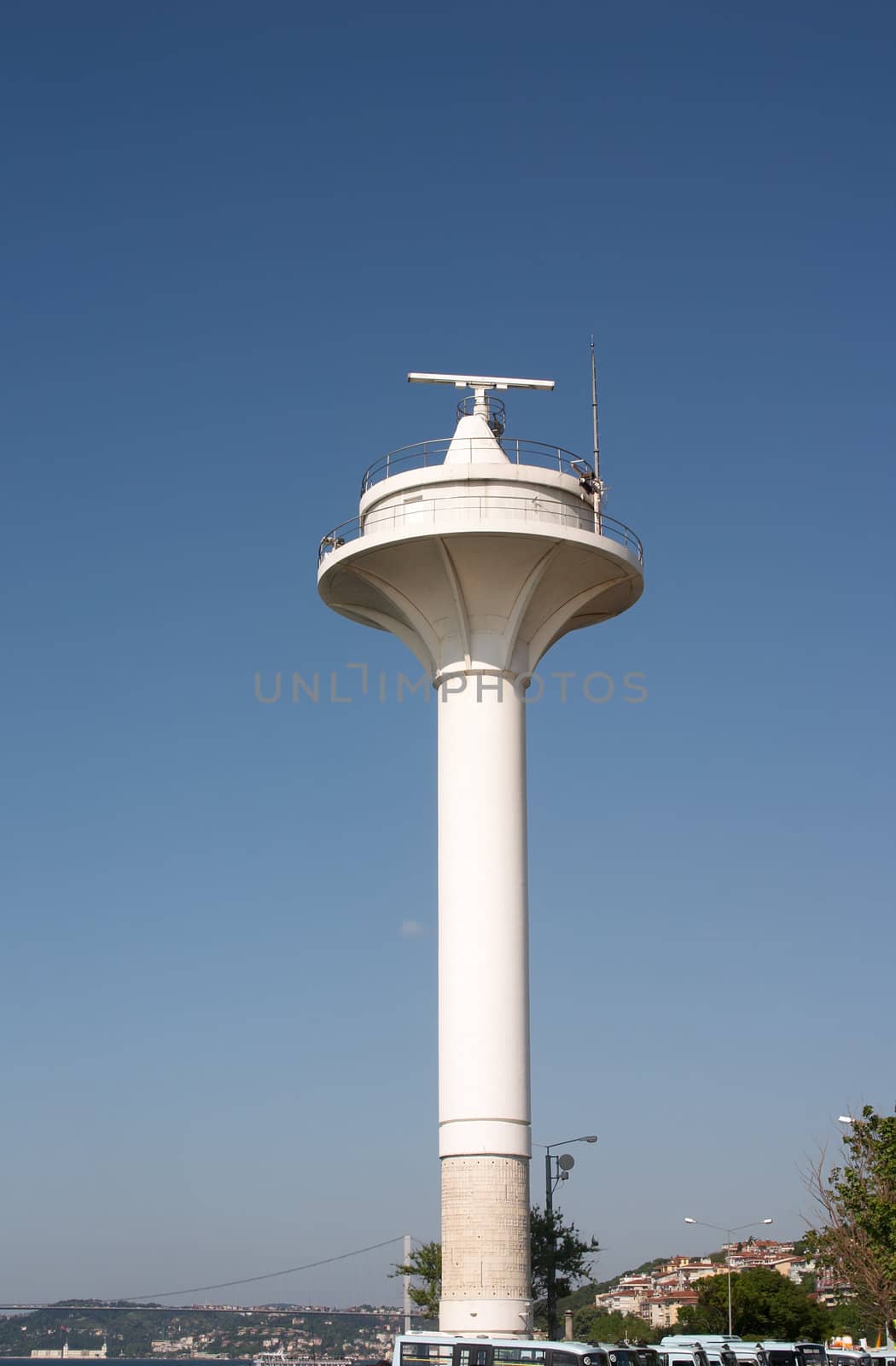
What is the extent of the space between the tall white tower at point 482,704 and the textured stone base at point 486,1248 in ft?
0.12

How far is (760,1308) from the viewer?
262 feet

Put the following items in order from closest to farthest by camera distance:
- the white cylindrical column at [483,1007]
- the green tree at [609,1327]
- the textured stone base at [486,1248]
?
1. the textured stone base at [486,1248]
2. the white cylindrical column at [483,1007]
3. the green tree at [609,1327]

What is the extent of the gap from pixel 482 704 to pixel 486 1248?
41.2 ft

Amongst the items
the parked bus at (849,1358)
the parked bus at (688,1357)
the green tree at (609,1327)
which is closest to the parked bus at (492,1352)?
the parked bus at (688,1357)

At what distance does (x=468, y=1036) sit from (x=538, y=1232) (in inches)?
536

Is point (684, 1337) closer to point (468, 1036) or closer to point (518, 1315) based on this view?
point (518, 1315)

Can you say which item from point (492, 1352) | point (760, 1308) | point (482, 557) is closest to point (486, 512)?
point (482, 557)

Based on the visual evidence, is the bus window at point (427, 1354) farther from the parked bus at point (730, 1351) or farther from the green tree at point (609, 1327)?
the green tree at point (609, 1327)

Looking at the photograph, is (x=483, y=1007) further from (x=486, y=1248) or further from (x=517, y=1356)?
(x=517, y=1356)

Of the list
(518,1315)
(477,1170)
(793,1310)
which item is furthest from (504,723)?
(793,1310)

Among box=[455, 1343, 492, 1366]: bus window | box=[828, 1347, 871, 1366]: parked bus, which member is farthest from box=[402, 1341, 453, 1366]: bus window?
box=[828, 1347, 871, 1366]: parked bus

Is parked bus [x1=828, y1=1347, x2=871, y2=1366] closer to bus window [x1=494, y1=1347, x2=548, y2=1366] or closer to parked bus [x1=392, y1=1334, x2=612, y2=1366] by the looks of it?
parked bus [x1=392, y1=1334, x2=612, y2=1366]

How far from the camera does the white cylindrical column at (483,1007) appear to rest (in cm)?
3491

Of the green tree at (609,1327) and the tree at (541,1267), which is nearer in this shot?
the tree at (541,1267)
